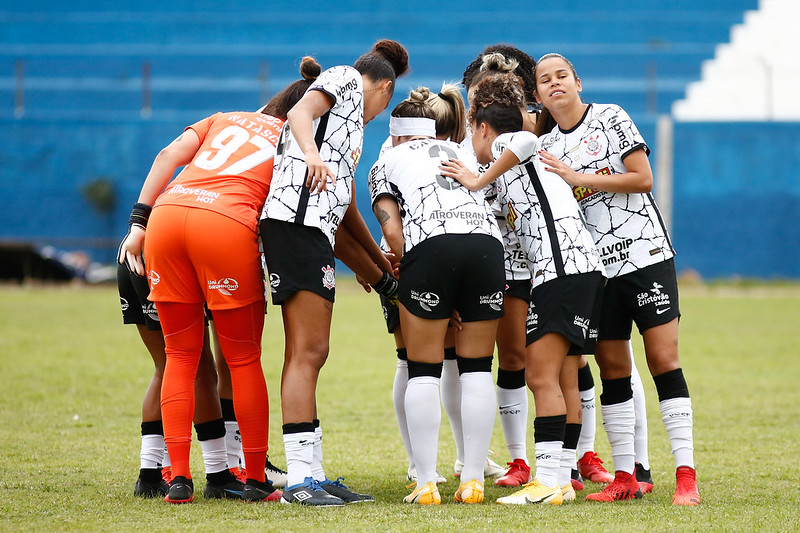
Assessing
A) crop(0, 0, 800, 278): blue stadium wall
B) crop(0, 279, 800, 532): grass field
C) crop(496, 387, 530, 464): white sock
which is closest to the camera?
crop(0, 279, 800, 532): grass field

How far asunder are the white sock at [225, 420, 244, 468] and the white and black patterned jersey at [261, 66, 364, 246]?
3.85 feet

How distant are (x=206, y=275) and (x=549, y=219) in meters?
1.54

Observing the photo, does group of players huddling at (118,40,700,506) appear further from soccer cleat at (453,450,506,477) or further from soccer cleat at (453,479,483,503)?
soccer cleat at (453,450,506,477)

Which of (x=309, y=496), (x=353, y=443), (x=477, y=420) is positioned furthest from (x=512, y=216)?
(x=353, y=443)

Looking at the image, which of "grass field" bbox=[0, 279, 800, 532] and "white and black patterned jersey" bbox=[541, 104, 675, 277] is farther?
"white and black patterned jersey" bbox=[541, 104, 675, 277]

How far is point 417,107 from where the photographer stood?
177 inches

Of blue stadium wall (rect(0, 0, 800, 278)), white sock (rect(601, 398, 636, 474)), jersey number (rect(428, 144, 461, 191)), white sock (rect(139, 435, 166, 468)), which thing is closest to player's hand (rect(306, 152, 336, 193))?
jersey number (rect(428, 144, 461, 191))

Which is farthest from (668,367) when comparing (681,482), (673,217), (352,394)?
(673,217)

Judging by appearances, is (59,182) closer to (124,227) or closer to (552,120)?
(124,227)

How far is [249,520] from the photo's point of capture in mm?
3689

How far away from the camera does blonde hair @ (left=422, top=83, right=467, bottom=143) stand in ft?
15.1

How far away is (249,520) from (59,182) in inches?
746

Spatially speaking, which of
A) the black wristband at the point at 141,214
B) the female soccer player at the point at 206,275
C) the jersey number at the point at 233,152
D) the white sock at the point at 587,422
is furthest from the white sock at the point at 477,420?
the black wristband at the point at 141,214

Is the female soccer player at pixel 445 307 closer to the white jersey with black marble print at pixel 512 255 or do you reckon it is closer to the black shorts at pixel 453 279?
the black shorts at pixel 453 279
